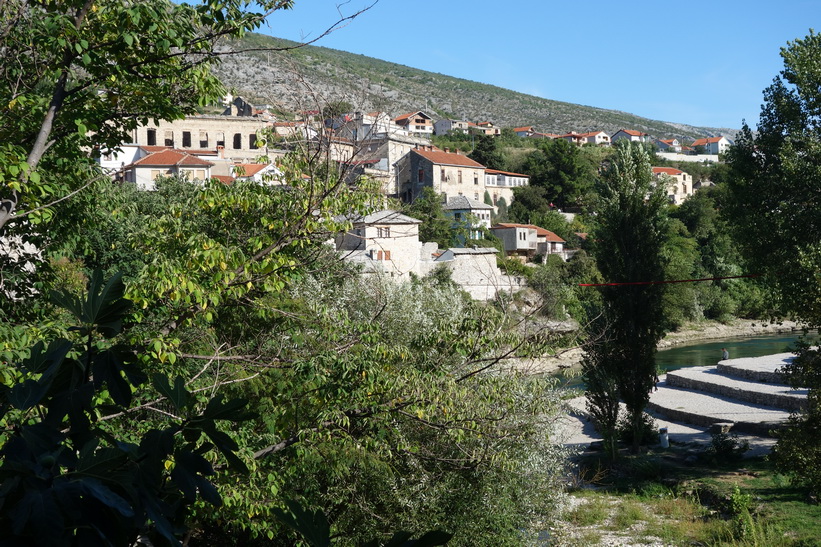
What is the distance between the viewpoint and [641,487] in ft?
54.1

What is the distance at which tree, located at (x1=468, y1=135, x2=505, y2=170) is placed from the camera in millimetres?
81625

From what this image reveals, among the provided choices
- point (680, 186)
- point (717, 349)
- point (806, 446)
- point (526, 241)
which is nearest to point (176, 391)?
point (806, 446)

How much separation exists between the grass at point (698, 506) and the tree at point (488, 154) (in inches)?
2574

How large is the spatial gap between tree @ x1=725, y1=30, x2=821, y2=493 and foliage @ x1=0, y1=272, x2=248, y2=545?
14056 millimetres

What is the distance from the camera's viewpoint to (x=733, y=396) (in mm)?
26047

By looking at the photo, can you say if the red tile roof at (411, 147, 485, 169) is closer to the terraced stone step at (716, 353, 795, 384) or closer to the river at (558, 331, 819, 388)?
the river at (558, 331, 819, 388)

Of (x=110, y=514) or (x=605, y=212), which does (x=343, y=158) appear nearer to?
(x=110, y=514)

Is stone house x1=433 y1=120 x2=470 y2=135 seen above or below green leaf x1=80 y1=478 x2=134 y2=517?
above

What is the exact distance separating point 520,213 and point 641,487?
56628 mm

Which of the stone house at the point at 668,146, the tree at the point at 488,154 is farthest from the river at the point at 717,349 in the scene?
the stone house at the point at 668,146

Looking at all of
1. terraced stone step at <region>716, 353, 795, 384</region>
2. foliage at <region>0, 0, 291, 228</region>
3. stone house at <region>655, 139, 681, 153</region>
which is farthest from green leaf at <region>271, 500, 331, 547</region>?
stone house at <region>655, 139, 681, 153</region>

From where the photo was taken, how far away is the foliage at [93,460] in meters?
1.49

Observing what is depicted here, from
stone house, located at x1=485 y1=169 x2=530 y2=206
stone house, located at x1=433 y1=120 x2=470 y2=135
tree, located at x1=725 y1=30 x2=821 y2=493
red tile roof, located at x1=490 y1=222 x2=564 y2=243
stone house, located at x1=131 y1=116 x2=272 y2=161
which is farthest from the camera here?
stone house, located at x1=433 y1=120 x2=470 y2=135

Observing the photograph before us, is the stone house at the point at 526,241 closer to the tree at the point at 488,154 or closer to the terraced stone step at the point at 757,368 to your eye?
the tree at the point at 488,154
